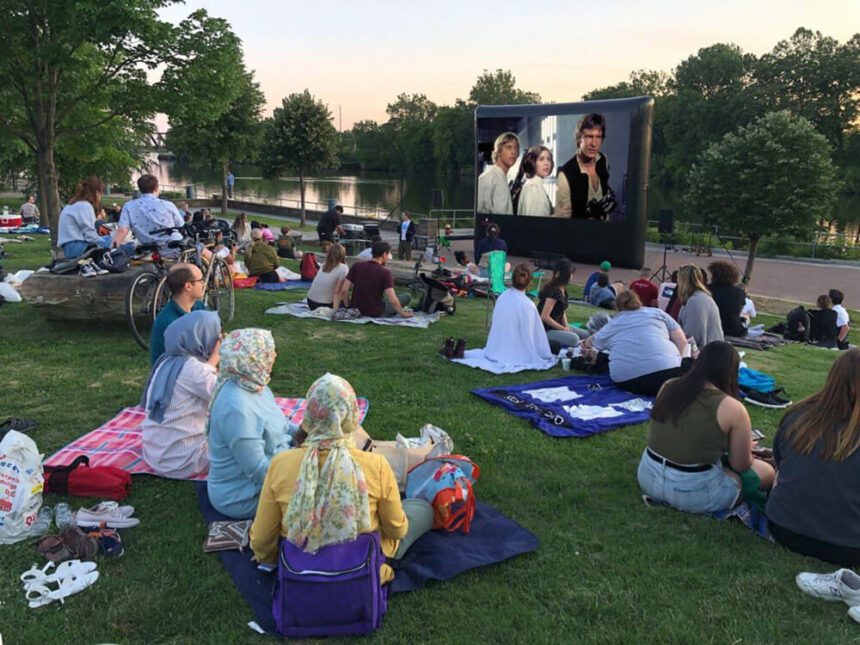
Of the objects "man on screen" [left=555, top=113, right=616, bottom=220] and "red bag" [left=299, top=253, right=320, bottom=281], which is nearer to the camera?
"red bag" [left=299, top=253, right=320, bottom=281]

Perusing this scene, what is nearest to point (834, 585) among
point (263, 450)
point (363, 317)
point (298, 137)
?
point (263, 450)

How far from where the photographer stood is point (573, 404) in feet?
18.1

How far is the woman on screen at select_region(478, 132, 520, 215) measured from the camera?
19.3m

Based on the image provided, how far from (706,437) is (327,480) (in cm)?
217

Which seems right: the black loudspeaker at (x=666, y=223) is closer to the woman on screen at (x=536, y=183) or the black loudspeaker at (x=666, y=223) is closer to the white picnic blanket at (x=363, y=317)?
the woman on screen at (x=536, y=183)

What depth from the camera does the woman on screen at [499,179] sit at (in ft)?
63.2

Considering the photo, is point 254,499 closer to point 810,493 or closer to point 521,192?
point 810,493

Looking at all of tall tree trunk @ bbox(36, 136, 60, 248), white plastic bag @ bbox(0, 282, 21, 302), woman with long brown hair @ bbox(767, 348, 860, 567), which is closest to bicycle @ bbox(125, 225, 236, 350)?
white plastic bag @ bbox(0, 282, 21, 302)

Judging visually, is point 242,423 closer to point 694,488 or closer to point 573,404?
point 694,488

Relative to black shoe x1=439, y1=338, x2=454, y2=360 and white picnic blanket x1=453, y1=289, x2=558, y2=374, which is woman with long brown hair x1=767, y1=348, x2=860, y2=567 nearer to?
white picnic blanket x1=453, y1=289, x2=558, y2=374

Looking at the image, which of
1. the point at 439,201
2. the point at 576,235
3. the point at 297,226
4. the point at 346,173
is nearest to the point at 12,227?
the point at 297,226

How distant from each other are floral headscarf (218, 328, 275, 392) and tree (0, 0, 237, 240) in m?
8.86

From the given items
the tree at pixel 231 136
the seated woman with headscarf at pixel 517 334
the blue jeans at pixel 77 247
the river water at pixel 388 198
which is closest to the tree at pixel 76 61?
the blue jeans at pixel 77 247

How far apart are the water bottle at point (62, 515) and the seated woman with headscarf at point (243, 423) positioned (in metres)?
0.82
